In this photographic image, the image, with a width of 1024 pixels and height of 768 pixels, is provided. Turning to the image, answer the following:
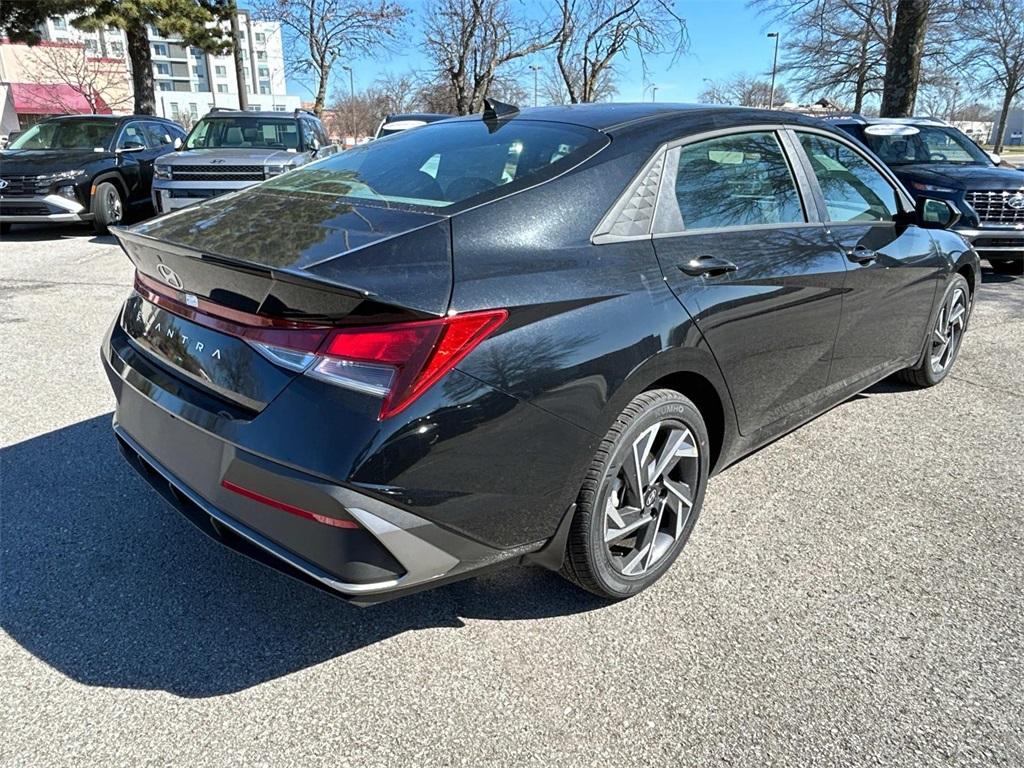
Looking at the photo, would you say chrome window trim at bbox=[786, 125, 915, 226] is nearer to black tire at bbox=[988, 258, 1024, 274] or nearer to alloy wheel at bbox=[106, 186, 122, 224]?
black tire at bbox=[988, 258, 1024, 274]

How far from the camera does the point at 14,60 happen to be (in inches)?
2019

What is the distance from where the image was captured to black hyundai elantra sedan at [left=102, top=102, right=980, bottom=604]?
1.85 m

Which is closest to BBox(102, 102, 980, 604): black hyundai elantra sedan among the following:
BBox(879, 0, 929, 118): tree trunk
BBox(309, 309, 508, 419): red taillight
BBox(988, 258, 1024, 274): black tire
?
BBox(309, 309, 508, 419): red taillight

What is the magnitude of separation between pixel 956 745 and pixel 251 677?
2.01 metres

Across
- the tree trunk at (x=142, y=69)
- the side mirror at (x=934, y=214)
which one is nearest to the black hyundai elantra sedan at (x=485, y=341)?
the side mirror at (x=934, y=214)

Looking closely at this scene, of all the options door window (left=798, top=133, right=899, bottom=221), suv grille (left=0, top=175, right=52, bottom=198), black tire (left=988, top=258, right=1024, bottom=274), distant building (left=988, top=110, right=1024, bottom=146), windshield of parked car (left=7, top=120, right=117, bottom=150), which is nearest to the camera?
door window (left=798, top=133, right=899, bottom=221)

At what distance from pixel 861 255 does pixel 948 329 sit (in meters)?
1.83

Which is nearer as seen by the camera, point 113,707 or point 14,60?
point 113,707

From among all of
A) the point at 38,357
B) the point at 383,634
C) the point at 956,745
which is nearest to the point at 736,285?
the point at 956,745

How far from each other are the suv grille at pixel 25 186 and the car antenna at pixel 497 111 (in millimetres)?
9069

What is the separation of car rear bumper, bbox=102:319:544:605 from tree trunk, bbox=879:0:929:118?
1609 cm

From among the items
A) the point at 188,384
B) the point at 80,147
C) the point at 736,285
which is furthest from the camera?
the point at 80,147

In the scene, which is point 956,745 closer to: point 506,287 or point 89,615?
point 506,287

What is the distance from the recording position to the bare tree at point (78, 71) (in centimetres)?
3344
